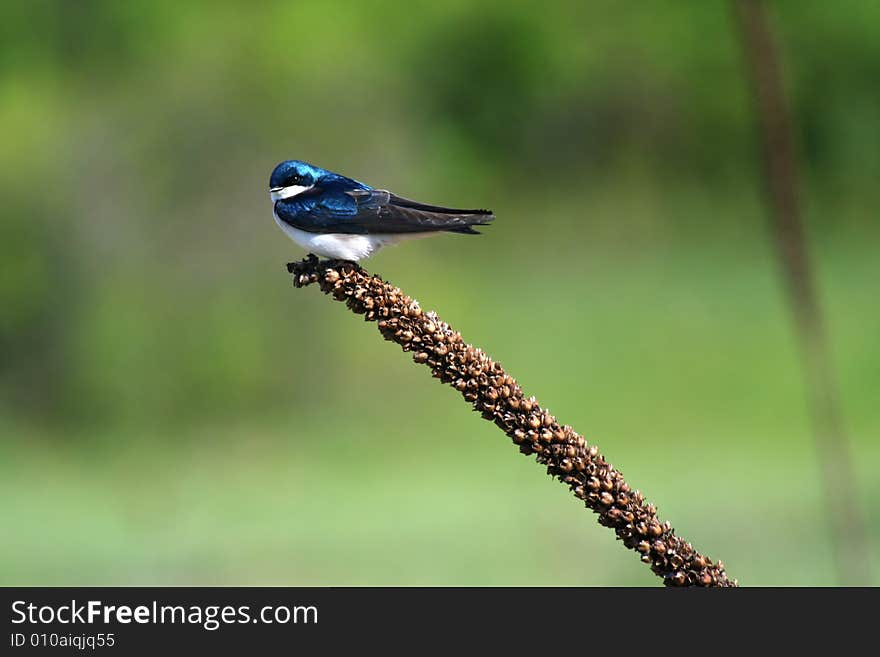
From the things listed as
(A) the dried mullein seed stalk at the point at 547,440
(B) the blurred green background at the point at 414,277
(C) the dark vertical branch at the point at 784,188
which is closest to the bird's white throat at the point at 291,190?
(A) the dried mullein seed stalk at the point at 547,440

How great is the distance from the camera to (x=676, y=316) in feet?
43.6

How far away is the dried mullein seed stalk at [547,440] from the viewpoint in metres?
1.42

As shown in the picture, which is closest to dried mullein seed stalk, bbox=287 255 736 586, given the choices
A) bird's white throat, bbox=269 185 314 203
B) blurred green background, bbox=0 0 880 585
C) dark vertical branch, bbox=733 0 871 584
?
dark vertical branch, bbox=733 0 871 584

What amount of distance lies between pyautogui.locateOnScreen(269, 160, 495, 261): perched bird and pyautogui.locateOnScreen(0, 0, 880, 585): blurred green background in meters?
5.53

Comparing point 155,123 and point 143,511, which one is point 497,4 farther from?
point 143,511

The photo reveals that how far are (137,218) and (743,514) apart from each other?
16.5ft

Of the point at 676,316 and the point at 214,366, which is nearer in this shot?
the point at 214,366

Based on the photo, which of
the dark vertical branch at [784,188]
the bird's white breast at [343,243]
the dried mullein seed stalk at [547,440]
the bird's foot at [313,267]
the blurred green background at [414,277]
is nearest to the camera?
the dark vertical branch at [784,188]

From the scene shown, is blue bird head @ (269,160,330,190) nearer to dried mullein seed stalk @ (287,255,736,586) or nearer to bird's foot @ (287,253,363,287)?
bird's foot @ (287,253,363,287)

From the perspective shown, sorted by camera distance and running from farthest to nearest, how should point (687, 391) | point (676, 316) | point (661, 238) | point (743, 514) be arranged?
point (661, 238), point (676, 316), point (687, 391), point (743, 514)

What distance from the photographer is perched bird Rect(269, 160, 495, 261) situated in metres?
2.08

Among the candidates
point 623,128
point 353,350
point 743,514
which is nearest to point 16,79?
point 353,350

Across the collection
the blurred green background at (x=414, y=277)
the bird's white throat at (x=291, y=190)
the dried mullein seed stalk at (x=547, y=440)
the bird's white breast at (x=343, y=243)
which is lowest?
the dried mullein seed stalk at (x=547, y=440)

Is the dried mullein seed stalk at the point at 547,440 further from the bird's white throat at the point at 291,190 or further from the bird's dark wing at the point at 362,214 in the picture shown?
the bird's white throat at the point at 291,190
